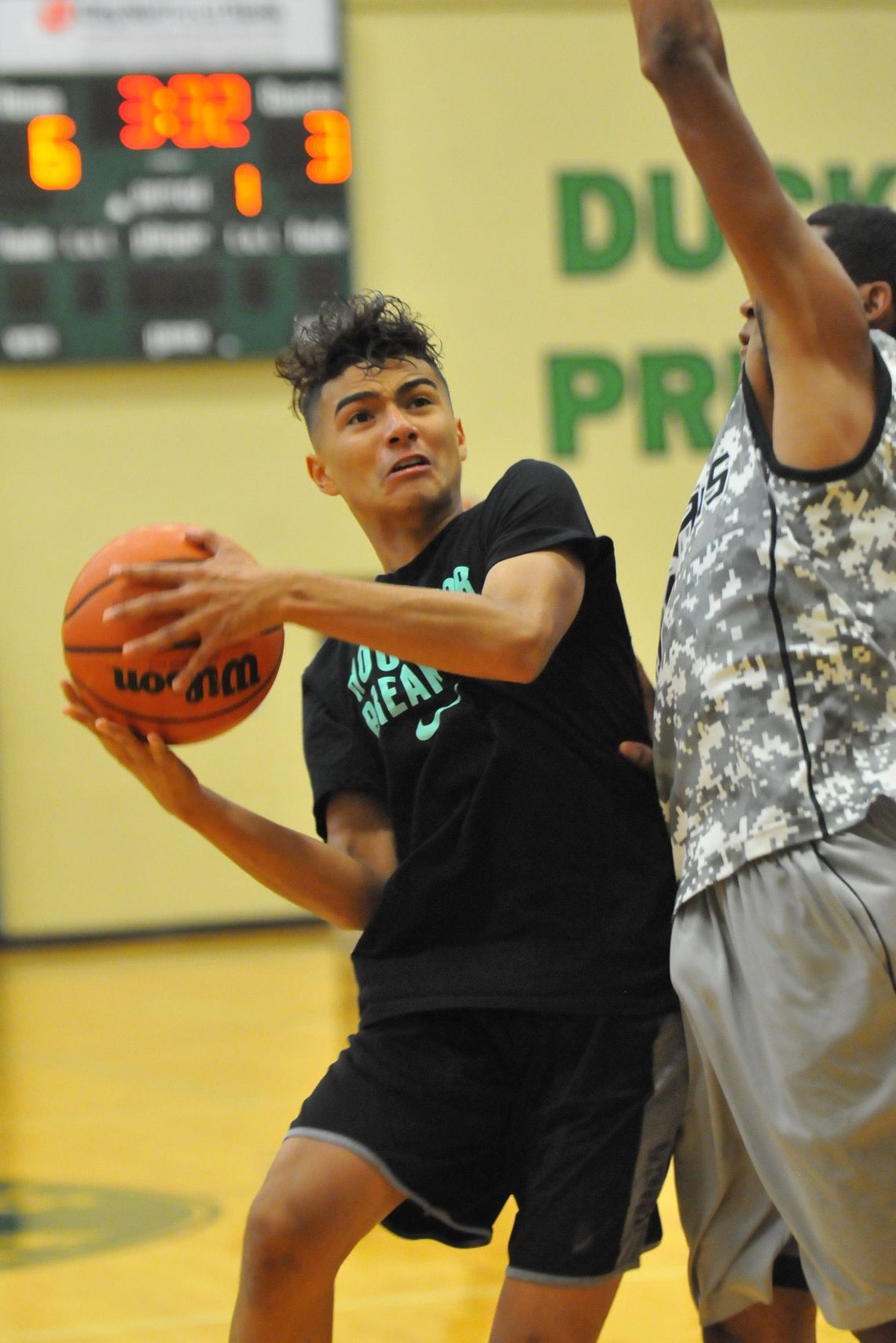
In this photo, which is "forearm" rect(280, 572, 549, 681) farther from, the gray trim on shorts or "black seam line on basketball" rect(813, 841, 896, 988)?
the gray trim on shorts

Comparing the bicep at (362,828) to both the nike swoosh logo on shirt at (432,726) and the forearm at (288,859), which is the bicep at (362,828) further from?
the nike swoosh logo on shirt at (432,726)

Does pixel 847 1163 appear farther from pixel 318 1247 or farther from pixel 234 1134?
pixel 234 1134

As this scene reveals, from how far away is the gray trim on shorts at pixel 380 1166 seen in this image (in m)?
2.20

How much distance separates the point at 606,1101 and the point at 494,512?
0.86m

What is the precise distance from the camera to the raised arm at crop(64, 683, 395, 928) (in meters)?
2.40

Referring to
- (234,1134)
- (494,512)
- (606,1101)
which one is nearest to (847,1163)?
(606,1101)

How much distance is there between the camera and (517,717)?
2.34 meters

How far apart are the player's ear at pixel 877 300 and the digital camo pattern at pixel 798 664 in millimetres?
166

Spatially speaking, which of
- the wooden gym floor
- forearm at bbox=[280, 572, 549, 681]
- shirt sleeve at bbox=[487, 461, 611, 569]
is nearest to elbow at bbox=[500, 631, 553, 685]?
forearm at bbox=[280, 572, 549, 681]

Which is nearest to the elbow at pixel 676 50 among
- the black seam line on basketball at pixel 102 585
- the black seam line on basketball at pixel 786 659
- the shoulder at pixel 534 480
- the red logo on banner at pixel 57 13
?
the black seam line on basketball at pixel 786 659

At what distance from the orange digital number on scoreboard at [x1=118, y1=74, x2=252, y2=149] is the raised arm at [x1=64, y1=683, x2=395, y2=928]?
6.78 meters

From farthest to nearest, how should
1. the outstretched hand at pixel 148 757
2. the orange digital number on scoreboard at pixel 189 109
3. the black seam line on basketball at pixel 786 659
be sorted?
the orange digital number on scoreboard at pixel 189 109
the outstretched hand at pixel 148 757
the black seam line on basketball at pixel 786 659

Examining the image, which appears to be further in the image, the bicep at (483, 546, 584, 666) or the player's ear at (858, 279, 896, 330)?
the player's ear at (858, 279, 896, 330)

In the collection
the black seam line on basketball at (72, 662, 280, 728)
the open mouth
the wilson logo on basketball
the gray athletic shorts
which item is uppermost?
the open mouth
